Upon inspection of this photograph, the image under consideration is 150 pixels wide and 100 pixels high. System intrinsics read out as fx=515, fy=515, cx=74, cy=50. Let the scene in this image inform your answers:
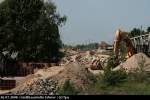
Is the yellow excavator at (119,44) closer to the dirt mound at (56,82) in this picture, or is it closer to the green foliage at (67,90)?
the dirt mound at (56,82)

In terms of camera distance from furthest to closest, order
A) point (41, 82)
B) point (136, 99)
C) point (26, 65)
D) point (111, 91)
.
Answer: point (26, 65) → point (41, 82) → point (111, 91) → point (136, 99)

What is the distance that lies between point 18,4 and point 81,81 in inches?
1096

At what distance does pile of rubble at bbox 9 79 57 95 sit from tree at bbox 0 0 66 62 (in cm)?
2474

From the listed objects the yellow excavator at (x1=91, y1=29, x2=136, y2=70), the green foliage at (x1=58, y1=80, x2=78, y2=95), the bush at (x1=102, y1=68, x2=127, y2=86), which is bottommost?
the green foliage at (x1=58, y1=80, x2=78, y2=95)

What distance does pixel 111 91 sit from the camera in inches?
832

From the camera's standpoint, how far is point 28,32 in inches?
1929

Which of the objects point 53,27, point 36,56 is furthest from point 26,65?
point 53,27

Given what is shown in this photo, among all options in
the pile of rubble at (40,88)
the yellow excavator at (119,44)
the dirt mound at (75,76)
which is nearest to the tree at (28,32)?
the yellow excavator at (119,44)

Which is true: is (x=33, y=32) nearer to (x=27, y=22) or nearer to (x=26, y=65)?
(x=27, y=22)

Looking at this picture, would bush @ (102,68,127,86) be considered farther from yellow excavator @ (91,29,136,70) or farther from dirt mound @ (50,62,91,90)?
yellow excavator @ (91,29,136,70)

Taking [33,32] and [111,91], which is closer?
[111,91]


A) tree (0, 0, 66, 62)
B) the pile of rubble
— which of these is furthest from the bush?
tree (0, 0, 66, 62)

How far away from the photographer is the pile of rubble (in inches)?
845

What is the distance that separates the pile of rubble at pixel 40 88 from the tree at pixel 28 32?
81.2 feet
